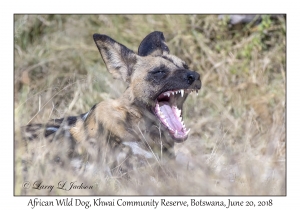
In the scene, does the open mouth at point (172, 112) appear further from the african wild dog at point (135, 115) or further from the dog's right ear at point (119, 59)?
the dog's right ear at point (119, 59)

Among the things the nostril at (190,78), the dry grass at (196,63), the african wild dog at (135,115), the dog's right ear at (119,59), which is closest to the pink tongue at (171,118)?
the african wild dog at (135,115)

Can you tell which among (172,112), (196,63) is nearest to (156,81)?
(172,112)

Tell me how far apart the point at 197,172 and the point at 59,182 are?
773 millimetres

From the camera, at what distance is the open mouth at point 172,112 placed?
4148 mm

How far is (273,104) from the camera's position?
655cm

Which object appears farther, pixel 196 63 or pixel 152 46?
pixel 196 63

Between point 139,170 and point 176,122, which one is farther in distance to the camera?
point 176,122

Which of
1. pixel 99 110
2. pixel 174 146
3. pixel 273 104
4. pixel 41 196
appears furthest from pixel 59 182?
pixel 273 104

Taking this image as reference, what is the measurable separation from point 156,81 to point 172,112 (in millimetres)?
247

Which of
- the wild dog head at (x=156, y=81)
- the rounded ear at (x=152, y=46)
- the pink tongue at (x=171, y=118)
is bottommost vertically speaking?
the pink tongue at (x=171, y=118)

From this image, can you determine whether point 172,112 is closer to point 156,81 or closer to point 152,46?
point 156,81

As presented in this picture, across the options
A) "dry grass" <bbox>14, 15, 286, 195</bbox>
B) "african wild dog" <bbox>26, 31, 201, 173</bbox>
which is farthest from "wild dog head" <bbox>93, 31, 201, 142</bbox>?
"dry grass" <bbox>14, 15, 286, 195</bbox>

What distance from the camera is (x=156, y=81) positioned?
14.0 feet
